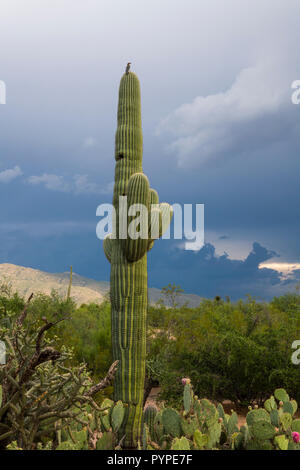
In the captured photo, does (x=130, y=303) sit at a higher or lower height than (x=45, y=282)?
lower

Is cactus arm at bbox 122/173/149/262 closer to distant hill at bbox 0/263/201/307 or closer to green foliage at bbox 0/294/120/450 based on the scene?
green foliage at bbox 0/294/120/450

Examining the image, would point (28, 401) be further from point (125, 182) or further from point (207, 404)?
point (125, 182)

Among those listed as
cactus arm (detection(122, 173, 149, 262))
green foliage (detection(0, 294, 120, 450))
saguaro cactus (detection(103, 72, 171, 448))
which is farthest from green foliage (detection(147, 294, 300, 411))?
green foliage (detection(0, 294, 120, 450))

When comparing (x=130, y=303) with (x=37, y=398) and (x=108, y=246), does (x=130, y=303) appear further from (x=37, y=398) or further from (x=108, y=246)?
(x=37, y=398)

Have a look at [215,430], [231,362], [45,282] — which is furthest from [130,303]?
[45,282]

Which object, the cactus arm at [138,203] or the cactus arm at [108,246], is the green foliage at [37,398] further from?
the cactus arm at [108,246]

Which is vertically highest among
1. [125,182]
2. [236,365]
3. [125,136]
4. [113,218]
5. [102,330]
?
[125,136]

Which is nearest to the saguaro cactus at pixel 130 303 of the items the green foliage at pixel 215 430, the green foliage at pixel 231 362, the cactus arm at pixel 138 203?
the cactus arm at pixel 138 203

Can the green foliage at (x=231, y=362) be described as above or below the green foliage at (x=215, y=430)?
above

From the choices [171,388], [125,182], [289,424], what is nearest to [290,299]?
[171,388]

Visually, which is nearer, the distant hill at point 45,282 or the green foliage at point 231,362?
the green foliage at point 231,362

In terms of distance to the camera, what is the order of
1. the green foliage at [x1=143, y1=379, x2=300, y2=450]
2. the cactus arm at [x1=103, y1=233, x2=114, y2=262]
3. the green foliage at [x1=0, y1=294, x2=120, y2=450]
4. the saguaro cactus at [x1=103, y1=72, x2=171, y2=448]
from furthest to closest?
the cactus arm at [x1=103, y1=233, x2=114, y2=262], the saguaro cactus at [x1=103, y1=72, x2=171, y2=448], the green foliage at [x1=143, y1=379, x2=300, y2=450], the green foliage at [x1=0, y1=294, x2=120, y2=450]
